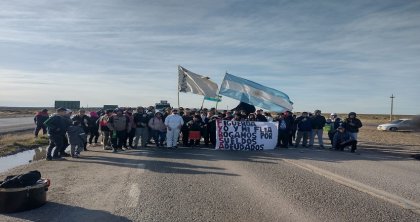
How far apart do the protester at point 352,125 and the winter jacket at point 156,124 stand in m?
8.82

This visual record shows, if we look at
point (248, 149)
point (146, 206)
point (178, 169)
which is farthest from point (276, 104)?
point (146, 206)

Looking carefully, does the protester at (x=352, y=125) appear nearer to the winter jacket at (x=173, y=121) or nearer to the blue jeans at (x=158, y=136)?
the winter jacket at (x=173, y=121)

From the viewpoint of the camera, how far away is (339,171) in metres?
12.3

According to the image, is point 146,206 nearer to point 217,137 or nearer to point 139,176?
point 139,176

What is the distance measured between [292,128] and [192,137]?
5190mm

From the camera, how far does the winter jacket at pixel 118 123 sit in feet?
58.6

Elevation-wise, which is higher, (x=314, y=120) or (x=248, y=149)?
(x=314, y=120)

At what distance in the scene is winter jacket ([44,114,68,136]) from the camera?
48.6ft

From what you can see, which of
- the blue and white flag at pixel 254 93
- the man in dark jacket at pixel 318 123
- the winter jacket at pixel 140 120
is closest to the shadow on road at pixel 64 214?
the winter jacket at pixel 140 120

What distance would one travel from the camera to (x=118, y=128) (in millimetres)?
18031

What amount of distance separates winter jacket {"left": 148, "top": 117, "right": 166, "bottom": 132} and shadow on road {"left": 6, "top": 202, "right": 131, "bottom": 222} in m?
11.6

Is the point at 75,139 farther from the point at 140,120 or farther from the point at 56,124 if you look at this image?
the point at 140,120

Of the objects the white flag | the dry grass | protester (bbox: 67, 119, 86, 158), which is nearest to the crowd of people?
protester (bbox: 67, 119, 86, 158)

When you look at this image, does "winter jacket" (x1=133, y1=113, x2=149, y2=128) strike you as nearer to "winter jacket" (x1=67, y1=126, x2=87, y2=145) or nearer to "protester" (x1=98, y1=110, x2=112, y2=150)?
"protester" (x1=98, y1=110, x2=112, y2=150)
